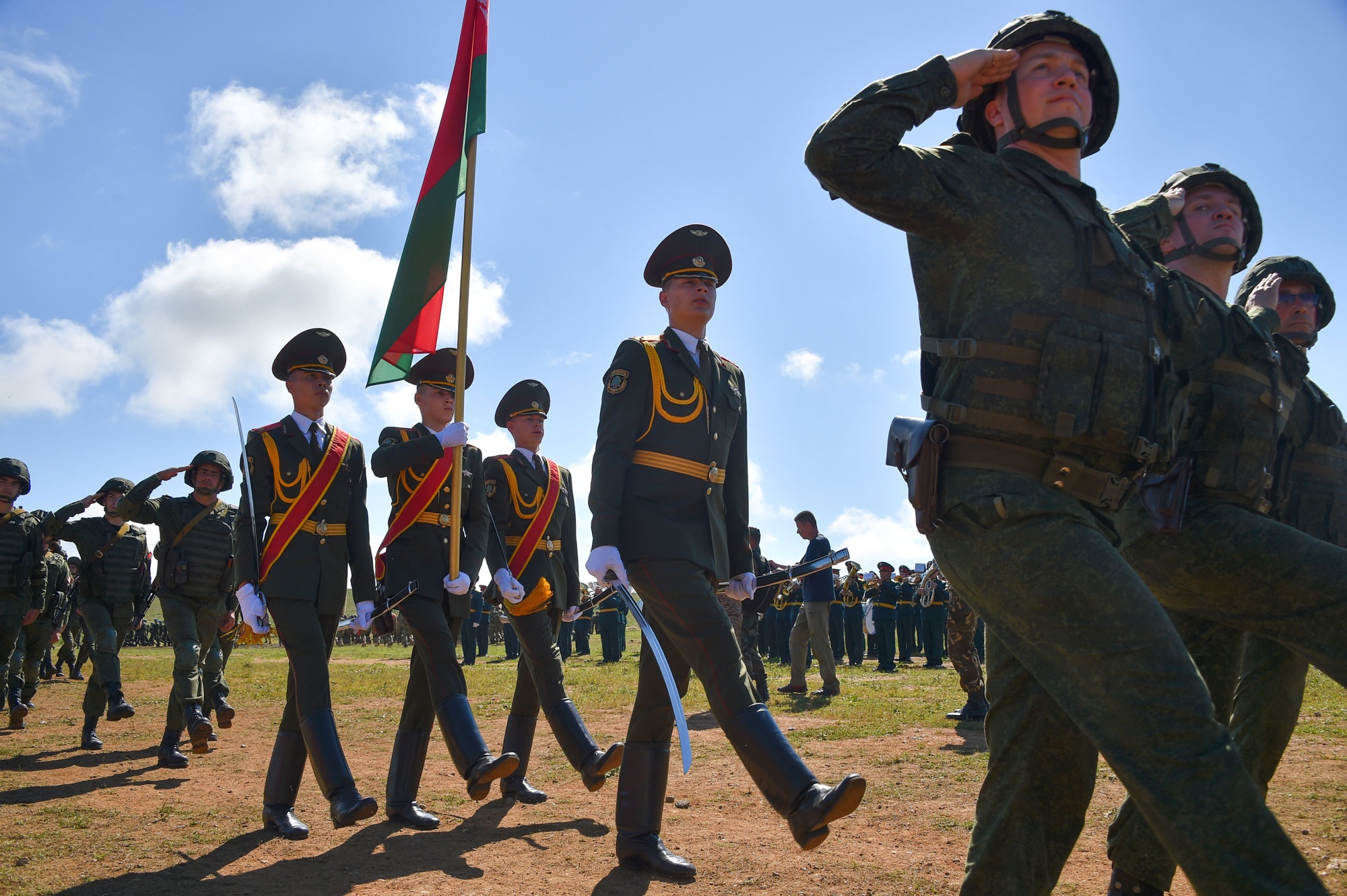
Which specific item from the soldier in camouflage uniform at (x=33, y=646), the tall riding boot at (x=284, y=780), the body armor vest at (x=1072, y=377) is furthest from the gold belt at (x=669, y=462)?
the soldier in camouflage uniform at (x=33, y=646)

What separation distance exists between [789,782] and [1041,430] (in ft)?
5.90

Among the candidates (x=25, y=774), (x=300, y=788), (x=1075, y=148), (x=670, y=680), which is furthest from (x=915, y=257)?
(x=25, y=774)

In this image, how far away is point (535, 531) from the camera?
24.0 feet

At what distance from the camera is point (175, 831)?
568 cm

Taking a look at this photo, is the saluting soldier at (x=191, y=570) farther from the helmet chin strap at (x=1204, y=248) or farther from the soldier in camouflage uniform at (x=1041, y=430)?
the helmet chin strap at (x=1204, y=248)

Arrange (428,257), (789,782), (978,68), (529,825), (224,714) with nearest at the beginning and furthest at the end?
(978,68) → (789,782) → (529,825) → (428,257) → (224,714)

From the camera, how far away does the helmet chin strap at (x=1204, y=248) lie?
4215 millimetres

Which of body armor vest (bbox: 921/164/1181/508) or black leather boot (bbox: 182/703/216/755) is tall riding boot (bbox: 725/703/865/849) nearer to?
body armor vest (bbox: 921/164/1181/508)

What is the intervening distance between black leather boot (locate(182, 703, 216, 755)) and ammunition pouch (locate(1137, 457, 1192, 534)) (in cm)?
739

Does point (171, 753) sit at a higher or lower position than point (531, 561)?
lower

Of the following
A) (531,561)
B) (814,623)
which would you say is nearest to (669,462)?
(531,561)

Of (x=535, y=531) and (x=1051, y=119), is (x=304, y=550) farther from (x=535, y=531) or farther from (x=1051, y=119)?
(x=1051, y=119)

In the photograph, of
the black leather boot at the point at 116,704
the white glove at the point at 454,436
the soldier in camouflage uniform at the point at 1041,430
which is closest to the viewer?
the soldier in camouflage uniform at the point at 1041,430

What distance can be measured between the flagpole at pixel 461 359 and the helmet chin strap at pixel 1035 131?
369cm
